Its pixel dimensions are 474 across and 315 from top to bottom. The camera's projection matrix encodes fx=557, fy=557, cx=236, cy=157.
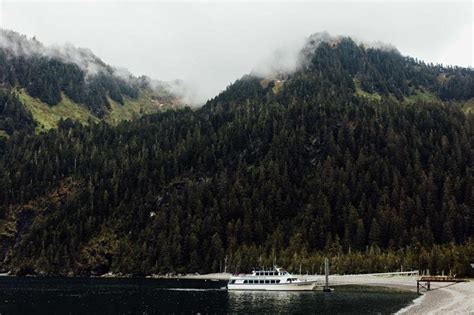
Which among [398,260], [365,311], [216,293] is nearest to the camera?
[365,311]

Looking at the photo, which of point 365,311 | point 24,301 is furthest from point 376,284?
point 24,301

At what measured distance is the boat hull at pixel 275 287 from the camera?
6407 inches

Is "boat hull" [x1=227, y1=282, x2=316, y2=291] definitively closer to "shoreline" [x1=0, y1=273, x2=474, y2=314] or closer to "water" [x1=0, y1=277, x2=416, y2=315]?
"water" [x1=0, y1=277, x2=416, y2=315]

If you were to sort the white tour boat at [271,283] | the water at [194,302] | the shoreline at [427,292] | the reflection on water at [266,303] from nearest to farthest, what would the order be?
1. the shoreline at [427,292]
2. the water at [194,302]
3. the reflection on water at [266,303]
4. the white tour boat at [271,283]

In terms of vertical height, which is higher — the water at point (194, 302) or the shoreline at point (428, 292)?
the shoreline at point (428, 292)

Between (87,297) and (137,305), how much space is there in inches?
1074

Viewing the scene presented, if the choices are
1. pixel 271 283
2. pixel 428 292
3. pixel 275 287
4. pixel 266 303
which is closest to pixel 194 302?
pixel 266 303

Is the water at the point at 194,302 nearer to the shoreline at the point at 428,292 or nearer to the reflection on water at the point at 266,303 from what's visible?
the reflection on water at the point at 266,303

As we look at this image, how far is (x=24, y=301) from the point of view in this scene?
132750 millimetres

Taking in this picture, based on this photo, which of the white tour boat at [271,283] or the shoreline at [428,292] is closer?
the shoreline at [428,292]

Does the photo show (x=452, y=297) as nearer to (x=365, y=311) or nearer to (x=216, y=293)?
(x=365, y=311)

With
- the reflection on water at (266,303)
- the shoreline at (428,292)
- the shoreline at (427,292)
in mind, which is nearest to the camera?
the shoreline at (428,292)

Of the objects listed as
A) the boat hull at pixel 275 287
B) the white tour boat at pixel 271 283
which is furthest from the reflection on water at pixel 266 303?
the white tour boat at pixel 271 283

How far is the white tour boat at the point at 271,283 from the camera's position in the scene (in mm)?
163250
